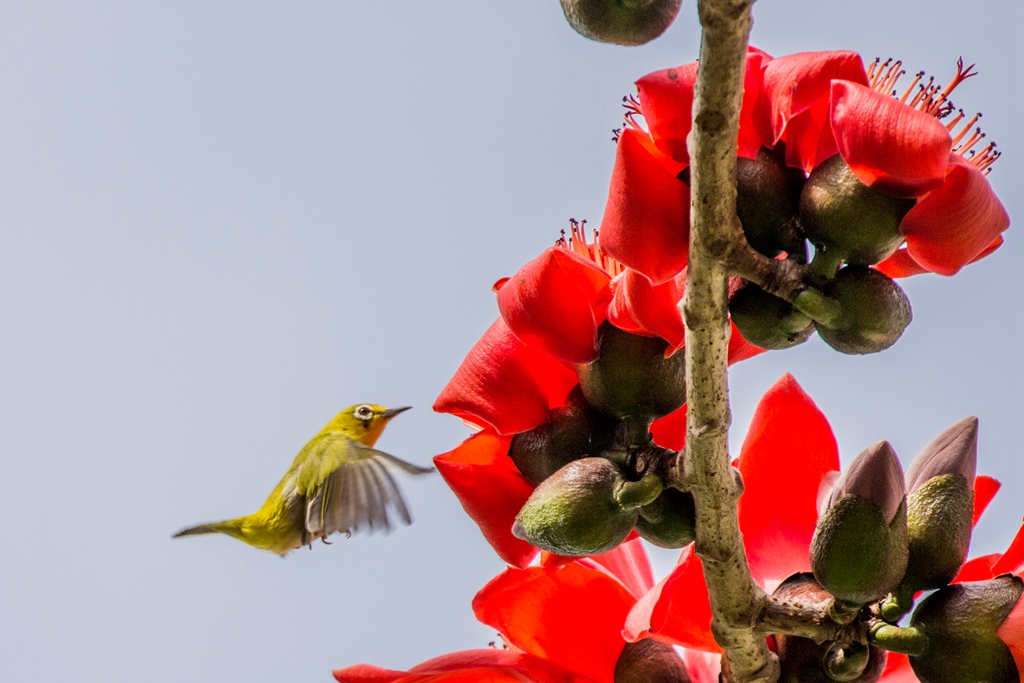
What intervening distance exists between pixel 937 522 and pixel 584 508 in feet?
1.03

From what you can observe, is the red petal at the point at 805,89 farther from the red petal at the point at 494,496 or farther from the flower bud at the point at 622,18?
the red petal at the point at 494,496

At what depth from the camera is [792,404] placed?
123 centimetres

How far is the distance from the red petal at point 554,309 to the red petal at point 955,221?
262mm

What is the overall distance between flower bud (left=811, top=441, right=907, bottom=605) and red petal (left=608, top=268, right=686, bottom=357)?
0.60ft

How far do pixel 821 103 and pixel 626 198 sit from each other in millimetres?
179

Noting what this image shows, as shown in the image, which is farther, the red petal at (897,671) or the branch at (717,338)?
the red petal at (897,671)

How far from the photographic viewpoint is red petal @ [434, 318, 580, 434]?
1.02 meters

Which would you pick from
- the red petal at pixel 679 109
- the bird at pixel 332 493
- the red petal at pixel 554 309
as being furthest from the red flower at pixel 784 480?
the bird at pixel 332 493

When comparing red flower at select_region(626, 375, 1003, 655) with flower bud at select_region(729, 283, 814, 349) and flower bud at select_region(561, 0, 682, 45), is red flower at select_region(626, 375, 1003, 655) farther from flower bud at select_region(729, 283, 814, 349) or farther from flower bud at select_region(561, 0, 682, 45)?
flower bud at select_region(561, 0, 682, 45)

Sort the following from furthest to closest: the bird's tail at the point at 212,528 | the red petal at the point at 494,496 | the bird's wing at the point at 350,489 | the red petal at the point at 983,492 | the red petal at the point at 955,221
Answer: the bird's tail at the point at 212,528 → the bird's wing at the point at 350,489 → the red petal at the point at 983,492 → the red petal at the point at 494,496 → the red petal at the point at 955,221

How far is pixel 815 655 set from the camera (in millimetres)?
1020

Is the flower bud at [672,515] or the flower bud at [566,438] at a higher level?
the flower bud at [566,438]

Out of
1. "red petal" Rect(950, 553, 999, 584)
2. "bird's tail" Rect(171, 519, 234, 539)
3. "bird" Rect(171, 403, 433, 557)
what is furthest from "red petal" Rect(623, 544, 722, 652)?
"bird's tail" Rect(171, 519, 234, 539)

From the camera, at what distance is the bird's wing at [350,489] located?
332cm
